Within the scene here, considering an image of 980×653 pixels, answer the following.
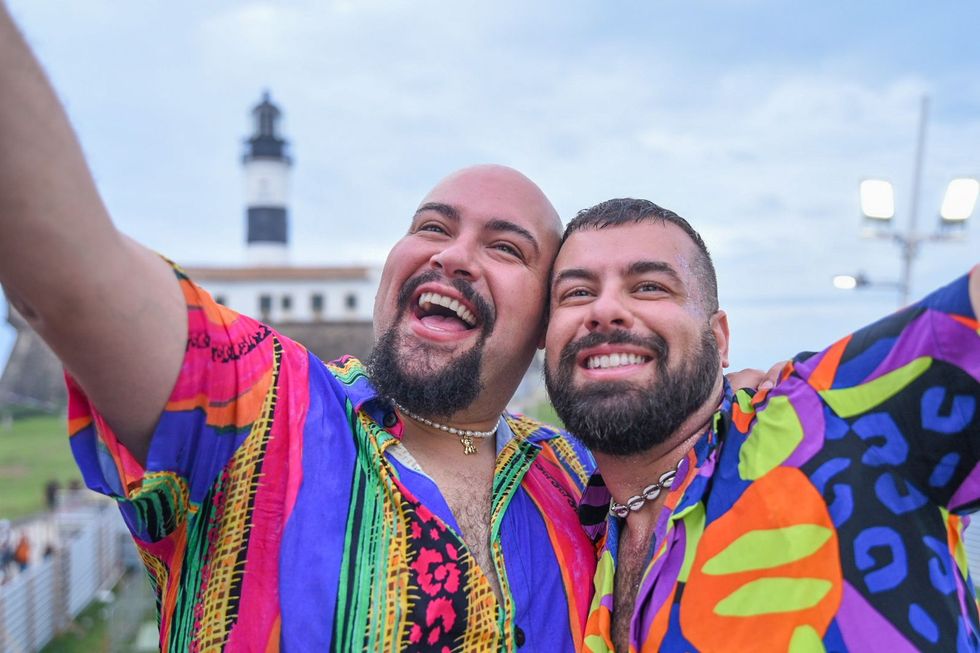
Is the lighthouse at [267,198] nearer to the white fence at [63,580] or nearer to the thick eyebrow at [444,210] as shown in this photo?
the white fence at [63,580]

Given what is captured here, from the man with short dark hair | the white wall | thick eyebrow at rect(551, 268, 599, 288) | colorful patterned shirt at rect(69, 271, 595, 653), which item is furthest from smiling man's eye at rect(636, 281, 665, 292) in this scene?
the white wall

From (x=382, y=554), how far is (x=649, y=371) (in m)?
0.93

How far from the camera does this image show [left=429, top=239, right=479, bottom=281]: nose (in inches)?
113

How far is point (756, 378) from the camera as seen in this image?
8.96 ft

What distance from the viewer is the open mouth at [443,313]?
2.87 metres

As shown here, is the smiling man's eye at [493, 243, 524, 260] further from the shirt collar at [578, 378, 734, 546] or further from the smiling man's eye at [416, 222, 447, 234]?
the shirt collar at [578, 378, 734, 546]

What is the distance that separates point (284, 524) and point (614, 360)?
1060mm

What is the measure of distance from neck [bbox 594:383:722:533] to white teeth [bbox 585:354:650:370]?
23 cm

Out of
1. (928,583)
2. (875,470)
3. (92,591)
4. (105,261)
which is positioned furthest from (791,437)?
(92,591)

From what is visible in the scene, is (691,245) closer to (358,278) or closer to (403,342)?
(403,342)

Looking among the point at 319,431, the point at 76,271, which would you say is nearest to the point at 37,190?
the point at 76,271

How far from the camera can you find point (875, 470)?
200 centimetres

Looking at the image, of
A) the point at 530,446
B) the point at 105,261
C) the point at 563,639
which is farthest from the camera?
the point at 530,446

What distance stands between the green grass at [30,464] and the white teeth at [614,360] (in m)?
16.9
